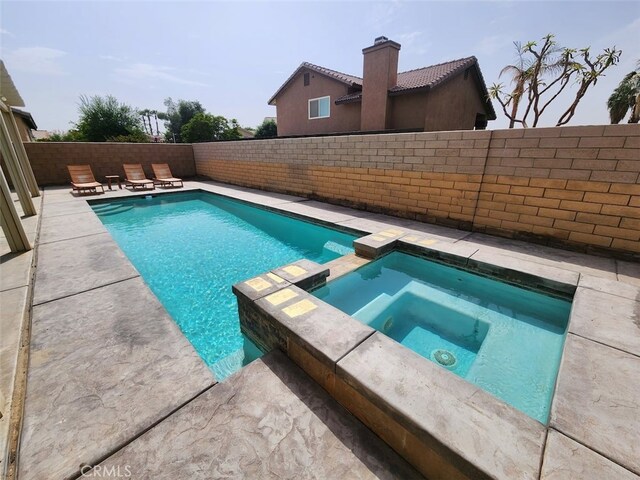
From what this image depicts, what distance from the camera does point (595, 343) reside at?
1963 mm

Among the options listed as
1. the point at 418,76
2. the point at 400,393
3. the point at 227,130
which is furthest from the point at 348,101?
the point at 227,130

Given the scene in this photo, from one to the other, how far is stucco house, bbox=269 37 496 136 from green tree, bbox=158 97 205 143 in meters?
23.8

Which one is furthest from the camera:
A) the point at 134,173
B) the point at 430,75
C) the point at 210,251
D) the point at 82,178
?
the point at 430,75

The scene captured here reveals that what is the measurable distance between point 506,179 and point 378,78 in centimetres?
932

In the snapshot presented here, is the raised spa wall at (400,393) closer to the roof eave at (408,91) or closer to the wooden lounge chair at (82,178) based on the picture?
the wooden lounge chair at (82,178)

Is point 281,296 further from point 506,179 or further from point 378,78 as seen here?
point 378,78

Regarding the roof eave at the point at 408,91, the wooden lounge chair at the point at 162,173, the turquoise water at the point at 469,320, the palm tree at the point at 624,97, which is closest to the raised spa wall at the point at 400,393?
the turquoise water at the point at 469,320

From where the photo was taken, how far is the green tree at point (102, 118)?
69.6 feet

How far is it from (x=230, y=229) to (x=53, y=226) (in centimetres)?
314

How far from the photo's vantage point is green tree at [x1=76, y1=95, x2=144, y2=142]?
21.2m

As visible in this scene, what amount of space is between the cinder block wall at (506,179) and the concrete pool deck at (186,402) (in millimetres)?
1437

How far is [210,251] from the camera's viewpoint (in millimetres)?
5090

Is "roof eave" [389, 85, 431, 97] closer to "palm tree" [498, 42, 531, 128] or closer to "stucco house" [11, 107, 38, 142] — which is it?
"palm tree" [498, 42, 531, 128]

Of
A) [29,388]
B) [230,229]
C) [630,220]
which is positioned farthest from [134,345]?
[630,220]
